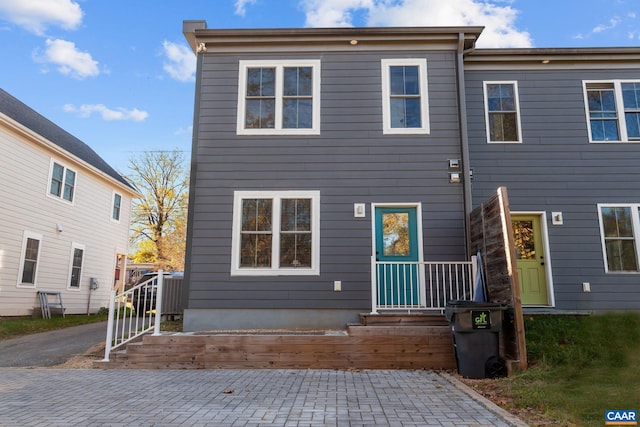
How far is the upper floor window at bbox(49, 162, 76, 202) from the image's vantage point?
13.1 metres

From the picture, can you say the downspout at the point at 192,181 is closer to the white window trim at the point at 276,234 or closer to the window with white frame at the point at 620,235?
the white window trim at the point at 276,234

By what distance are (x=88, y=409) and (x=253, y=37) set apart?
6844 millimetres

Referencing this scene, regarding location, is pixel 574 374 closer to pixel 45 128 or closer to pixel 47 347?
pixel 47 347

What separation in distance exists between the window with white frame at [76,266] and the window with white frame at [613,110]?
15.0m

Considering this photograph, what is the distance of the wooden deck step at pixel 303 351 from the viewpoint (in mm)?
5980

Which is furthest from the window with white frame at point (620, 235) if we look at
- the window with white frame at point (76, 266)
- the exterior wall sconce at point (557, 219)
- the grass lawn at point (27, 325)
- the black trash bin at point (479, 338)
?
the window with white frame at point (76, 266)

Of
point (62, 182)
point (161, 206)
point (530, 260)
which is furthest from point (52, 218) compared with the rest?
point (161, 206)

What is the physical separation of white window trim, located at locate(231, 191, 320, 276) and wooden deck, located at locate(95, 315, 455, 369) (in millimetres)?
1622

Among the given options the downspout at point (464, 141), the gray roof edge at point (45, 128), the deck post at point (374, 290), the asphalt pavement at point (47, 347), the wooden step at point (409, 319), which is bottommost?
the asphalt pavement at point (47, 347)

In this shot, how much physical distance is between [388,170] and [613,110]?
4979mm

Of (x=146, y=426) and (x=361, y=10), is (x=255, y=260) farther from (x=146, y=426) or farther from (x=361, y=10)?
(x=361, y=10)

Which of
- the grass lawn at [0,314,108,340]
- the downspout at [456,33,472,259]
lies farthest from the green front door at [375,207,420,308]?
the grass lawn at [0,314,108,340]

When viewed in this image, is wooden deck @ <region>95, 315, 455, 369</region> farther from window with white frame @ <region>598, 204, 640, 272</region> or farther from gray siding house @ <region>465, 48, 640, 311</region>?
window with white frame @ <region>598, 204, 640, 272</region>

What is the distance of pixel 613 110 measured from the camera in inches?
341
